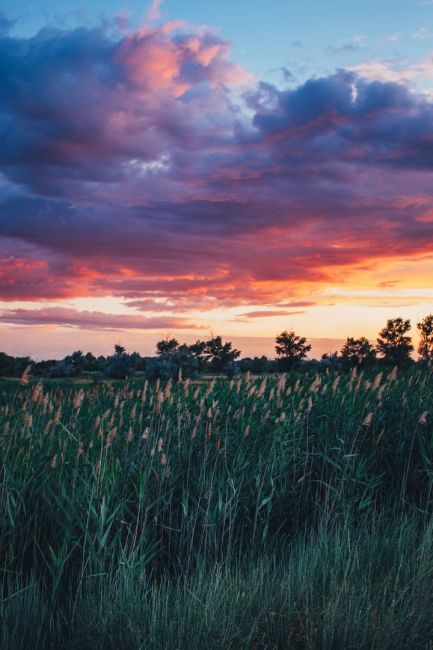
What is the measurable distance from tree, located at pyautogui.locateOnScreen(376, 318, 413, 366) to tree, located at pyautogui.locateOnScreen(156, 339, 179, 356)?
5.58 metres

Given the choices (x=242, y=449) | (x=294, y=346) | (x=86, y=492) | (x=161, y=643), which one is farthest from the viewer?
(x=294, y=346)

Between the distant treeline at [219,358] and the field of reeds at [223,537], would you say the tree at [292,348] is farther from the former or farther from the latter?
the field of reeds at [223,537]

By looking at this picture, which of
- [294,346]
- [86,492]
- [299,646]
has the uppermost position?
[294,346]

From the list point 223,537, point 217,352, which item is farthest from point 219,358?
point 223,537

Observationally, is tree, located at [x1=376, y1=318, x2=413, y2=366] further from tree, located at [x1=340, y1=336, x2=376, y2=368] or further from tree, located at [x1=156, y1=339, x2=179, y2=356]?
tree, located at [x1=156, y1=339, x2=179, y2=356]

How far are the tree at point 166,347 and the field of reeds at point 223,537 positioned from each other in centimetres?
802

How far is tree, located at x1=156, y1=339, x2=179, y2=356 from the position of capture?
1722cm

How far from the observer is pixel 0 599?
4418 millimetres

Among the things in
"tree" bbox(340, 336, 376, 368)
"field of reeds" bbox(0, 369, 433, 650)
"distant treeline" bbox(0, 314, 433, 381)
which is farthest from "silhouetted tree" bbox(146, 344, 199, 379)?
"field of reeds" bbox(0, 369, 433, 650)

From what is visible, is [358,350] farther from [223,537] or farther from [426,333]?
[223,537]

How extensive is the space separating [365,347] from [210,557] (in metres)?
Answer: 13.1

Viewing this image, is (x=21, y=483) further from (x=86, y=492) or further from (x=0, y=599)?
(x=0, y=599)

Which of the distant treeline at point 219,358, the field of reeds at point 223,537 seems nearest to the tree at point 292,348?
the distant treeline at point 219,358

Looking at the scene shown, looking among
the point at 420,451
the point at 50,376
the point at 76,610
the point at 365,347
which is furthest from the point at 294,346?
the point at 76,610
